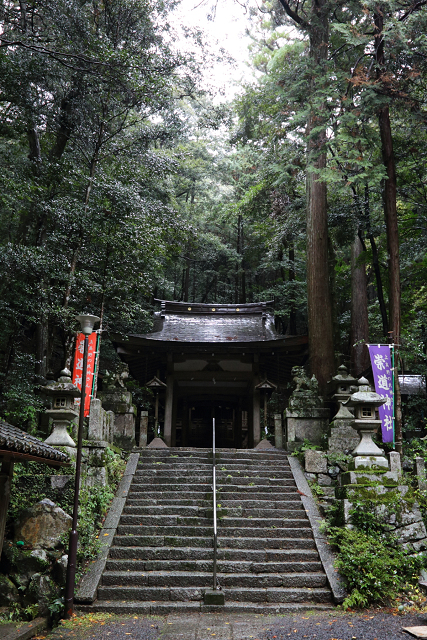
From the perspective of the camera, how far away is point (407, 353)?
10.6m

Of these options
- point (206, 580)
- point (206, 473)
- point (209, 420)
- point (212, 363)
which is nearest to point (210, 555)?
point (206, 580)

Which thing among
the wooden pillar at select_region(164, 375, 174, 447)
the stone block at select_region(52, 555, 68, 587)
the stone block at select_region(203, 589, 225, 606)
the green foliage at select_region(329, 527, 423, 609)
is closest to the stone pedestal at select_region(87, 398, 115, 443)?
the stone block at select_region(52, 555, 68, 587)

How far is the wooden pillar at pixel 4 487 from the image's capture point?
5.50 metres

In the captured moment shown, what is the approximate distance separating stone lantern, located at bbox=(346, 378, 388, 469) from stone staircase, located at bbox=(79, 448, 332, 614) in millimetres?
1510

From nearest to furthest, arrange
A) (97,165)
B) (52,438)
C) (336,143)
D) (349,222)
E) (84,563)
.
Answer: (84,563)
(52,438)
(336,143)
(97,165)
(349,222)

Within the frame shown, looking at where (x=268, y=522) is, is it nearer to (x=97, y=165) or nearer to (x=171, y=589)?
(x=171, y=589)

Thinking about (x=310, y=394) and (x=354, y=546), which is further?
(x=310, y=394)

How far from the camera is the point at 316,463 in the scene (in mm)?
9094

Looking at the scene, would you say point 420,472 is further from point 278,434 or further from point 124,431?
point 124,431

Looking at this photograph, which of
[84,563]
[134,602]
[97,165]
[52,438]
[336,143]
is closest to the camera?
[134,602]

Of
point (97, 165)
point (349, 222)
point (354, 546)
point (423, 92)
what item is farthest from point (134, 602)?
point (423, 92)

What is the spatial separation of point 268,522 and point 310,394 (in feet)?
12.6

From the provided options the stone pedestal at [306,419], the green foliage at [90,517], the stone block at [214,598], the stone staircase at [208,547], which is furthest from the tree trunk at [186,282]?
A: the stone block at [214,598]

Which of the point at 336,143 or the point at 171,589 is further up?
the point at 336,143
